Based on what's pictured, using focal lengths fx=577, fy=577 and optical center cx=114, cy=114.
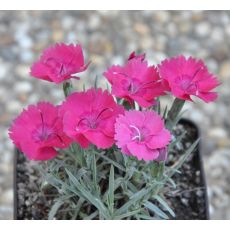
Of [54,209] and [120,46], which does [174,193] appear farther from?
[120,46]

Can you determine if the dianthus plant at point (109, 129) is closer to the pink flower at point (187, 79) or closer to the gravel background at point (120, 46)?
the pink flower at point (187, 79)

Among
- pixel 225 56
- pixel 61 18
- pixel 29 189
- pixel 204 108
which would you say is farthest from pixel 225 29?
pixel 29 189

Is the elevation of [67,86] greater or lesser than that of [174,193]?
greater

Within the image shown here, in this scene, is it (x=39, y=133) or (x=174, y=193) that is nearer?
(x=39, y=133)

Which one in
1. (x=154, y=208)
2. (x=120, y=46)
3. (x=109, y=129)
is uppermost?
(x=120, y=46)

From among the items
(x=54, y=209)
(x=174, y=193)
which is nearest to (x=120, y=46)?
(x=174, y=193)

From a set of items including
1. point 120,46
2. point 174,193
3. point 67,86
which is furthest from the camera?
point 120,46

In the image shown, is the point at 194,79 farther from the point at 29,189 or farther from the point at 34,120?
the point at 29,189

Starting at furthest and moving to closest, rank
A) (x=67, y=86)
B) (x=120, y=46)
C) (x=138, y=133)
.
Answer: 1. (x=120, y=46)
2. (x=67, y=86)
3. (x=138, y=133)
